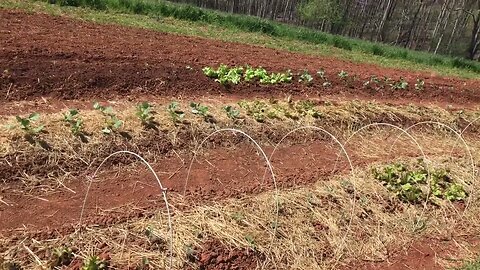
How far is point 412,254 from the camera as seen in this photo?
4625 millimetres

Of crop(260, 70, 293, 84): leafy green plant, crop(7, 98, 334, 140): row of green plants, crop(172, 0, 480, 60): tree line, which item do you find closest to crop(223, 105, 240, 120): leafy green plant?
crop(7, 98, 334, 140): row of green plants

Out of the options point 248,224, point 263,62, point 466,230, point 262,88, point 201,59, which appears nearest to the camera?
point 248,224

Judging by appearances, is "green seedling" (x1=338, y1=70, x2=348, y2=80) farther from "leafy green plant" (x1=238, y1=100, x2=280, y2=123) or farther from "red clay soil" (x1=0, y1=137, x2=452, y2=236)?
"red clay soil" (x1=0, y1=137, x2=452, y2=236)

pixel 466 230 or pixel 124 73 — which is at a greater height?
pixel 124 73

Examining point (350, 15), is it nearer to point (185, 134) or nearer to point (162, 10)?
point (162, 10)

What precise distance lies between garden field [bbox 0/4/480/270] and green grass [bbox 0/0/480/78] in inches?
155

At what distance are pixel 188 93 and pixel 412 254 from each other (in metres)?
4.17

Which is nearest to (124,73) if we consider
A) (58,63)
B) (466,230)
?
(58,63)

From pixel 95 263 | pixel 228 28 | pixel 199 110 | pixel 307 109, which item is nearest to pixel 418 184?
pixel 307 109

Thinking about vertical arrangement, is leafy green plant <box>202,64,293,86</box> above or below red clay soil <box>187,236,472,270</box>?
above

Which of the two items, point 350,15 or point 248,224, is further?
point 350,15

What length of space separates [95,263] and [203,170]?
2.07m

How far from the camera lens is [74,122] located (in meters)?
5.09

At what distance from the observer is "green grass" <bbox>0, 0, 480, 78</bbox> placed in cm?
1239
